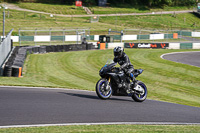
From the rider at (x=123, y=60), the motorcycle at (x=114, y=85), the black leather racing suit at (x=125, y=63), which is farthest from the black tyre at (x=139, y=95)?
the black leather racing suit at (x=125, y=63)

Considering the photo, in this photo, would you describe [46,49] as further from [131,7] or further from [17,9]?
[131,7]

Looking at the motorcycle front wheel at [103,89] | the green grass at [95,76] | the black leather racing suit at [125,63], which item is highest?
the black leather racing suit at [125,63]

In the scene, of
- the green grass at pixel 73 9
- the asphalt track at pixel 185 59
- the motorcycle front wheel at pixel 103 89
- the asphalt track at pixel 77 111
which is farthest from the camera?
the green grass at pixel 73 9

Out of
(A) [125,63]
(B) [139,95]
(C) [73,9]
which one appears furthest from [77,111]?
(C) [73,9]

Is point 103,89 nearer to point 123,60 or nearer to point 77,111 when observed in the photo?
point 123,60

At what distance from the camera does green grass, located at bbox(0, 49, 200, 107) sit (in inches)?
736

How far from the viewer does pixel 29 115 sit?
9.55m

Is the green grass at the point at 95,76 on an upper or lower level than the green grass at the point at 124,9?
lower

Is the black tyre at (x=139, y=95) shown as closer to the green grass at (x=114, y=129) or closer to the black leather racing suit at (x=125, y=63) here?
the black leather racing suit at (x=125, y=63)

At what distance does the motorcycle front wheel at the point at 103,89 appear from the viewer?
12375mm

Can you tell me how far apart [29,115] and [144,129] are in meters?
3.16

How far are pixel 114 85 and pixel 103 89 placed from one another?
0.50m

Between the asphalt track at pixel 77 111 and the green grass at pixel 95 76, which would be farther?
the green grass at pixel 95 76

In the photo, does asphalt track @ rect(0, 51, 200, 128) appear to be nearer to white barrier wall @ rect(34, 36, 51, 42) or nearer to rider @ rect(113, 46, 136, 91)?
rider @ rect(113, 46, 136, 91)
